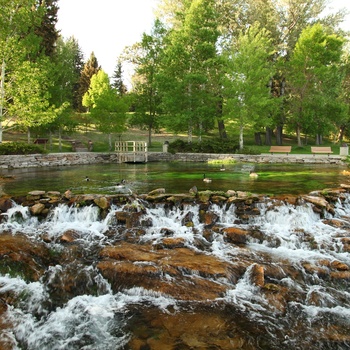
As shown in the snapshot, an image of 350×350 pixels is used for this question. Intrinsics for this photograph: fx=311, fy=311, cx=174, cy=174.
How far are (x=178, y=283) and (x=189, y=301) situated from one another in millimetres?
508

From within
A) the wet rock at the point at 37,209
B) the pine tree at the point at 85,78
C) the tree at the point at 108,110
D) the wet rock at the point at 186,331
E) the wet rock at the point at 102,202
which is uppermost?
the pine tree at the point at 85,78

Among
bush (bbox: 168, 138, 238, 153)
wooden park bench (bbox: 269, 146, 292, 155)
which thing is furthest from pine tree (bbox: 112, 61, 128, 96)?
wooden park bench (bbox: 269, 146, 292, 155)

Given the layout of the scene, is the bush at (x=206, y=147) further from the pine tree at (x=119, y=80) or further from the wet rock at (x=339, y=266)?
the pine tree at (x=119, y=80)

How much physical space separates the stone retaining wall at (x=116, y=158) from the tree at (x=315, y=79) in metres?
9.34

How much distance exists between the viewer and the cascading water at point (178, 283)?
15.2 feet

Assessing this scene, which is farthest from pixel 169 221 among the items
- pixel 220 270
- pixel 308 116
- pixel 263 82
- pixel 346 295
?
pixel 308 116

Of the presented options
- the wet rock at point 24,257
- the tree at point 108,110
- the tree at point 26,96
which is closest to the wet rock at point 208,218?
the wet rock at point 24,257

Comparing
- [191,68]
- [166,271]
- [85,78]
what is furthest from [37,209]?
[85,78]

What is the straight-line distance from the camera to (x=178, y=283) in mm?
5938

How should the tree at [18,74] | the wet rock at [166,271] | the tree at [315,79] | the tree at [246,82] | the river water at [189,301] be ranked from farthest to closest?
the tree at [315,79] → the tree at [246,82] → the tree at [18,74] → the wet rock at [166,271] → the river water at [189,301]

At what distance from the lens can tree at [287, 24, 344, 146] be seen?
104 feet

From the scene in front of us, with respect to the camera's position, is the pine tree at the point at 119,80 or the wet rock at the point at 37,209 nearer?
the wet rock at the point at 37,209

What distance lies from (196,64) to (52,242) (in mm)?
27196

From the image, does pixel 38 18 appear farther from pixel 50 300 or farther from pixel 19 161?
pixel 50 300
